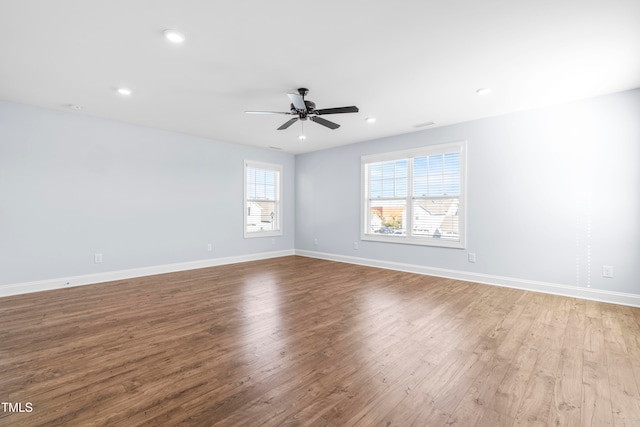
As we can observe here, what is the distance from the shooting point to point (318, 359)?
2.25 metres

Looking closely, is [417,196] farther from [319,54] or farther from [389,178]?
[319,54]

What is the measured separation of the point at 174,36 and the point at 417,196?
442 centimetres

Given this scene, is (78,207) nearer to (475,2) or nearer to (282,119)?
(282,119)

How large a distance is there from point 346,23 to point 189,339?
2.98 meters

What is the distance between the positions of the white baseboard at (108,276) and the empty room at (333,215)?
0.03m

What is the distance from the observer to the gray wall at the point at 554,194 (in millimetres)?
3645

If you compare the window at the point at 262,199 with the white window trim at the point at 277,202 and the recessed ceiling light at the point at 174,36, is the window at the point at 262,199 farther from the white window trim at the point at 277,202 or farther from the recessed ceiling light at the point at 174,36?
the recessed ceiling light at the point at 174,36

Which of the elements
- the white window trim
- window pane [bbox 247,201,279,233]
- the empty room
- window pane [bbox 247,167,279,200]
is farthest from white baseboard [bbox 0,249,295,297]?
window pane [bbox 247,167,279,200]

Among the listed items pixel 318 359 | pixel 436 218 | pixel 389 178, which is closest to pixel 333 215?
pixel 389 178

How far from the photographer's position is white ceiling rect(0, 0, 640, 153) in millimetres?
2182

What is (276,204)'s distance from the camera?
7.39 m

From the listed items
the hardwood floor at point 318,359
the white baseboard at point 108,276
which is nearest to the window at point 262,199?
the white baseboard at point 108,276

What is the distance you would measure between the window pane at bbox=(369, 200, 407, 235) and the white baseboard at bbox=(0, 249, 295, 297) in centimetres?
283

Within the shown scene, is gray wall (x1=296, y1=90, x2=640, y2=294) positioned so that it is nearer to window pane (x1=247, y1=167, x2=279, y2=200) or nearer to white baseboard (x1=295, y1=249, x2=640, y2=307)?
white baseboard (x1=295, y1=249, x2=640, y2=307)
